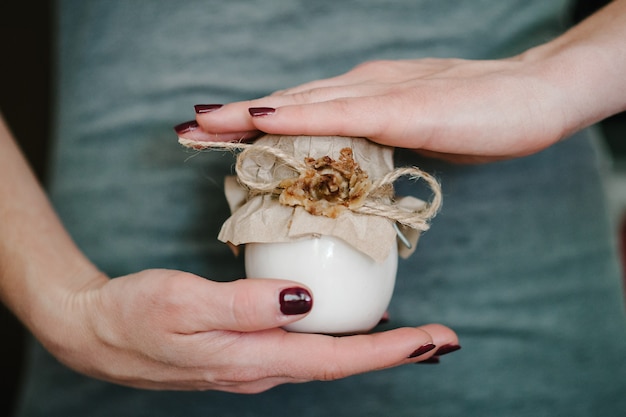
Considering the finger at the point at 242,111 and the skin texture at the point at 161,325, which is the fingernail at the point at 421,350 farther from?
the finger at the point at 242,111

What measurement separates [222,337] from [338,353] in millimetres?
126

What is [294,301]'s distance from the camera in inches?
21.4

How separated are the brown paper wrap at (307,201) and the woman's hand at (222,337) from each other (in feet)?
0.22

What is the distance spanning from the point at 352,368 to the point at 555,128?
14.8 inches

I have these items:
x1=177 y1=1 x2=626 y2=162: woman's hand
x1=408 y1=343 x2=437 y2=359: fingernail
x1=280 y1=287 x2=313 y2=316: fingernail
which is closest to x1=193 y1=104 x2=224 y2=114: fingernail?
x1=177 y1=1 x2=626 y2=162: woman's hand

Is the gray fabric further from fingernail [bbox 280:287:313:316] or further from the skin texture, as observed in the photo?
fingernail [bbox 280:287:313:316]

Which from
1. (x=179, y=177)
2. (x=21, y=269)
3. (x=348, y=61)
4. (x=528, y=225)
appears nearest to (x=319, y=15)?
→ (x=348, y=61)

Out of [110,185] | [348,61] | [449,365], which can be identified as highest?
[348,61]

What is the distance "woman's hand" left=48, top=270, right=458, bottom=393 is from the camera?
0.54 m

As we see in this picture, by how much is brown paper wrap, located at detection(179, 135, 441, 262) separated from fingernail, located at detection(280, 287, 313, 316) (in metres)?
0.06

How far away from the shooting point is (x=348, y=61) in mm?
853

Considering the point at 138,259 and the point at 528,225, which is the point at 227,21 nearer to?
the point at 138,259

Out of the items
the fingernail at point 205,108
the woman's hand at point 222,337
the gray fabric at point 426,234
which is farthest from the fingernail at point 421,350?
the fingernail at point 205,108

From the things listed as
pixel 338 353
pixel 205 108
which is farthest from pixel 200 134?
pixel 338 353
